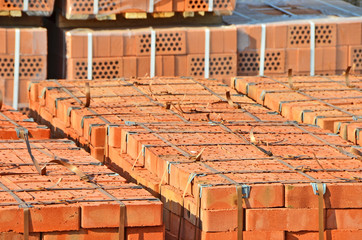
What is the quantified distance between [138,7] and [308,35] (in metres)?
2.62

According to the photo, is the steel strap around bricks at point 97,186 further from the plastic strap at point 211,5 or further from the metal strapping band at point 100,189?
the plastic strap at point 211,5

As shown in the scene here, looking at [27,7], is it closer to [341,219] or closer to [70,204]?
[70,204]

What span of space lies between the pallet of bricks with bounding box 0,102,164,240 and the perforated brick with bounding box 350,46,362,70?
6.94 metres

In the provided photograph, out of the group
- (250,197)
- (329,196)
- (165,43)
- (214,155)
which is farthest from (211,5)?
(250,197)

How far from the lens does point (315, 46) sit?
1544 centimetres

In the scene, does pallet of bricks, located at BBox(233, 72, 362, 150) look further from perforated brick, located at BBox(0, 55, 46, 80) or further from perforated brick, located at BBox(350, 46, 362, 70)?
perforated brick, located at BBox(0, 55, 46, 80)

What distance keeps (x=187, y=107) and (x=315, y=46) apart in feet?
12.8

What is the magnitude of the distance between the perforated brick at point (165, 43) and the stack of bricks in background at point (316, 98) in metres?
1.30

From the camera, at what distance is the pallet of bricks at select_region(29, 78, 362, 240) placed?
8766mm

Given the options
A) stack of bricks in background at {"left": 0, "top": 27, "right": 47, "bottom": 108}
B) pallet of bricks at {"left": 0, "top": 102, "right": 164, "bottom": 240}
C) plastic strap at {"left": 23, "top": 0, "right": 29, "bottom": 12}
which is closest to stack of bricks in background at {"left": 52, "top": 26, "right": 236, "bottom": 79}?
stack of bricks in background at {"left": 0, "top": 27, "right": 47, "bottom": 108}

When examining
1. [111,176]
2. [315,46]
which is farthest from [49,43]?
[111,176]

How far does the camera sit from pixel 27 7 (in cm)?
1427

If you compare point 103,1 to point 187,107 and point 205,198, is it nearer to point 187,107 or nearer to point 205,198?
point 187,107

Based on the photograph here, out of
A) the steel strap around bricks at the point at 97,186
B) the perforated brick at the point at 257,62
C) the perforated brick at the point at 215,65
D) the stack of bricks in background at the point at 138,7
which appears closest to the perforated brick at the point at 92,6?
the stack of bricks in background at the point at 138,7
